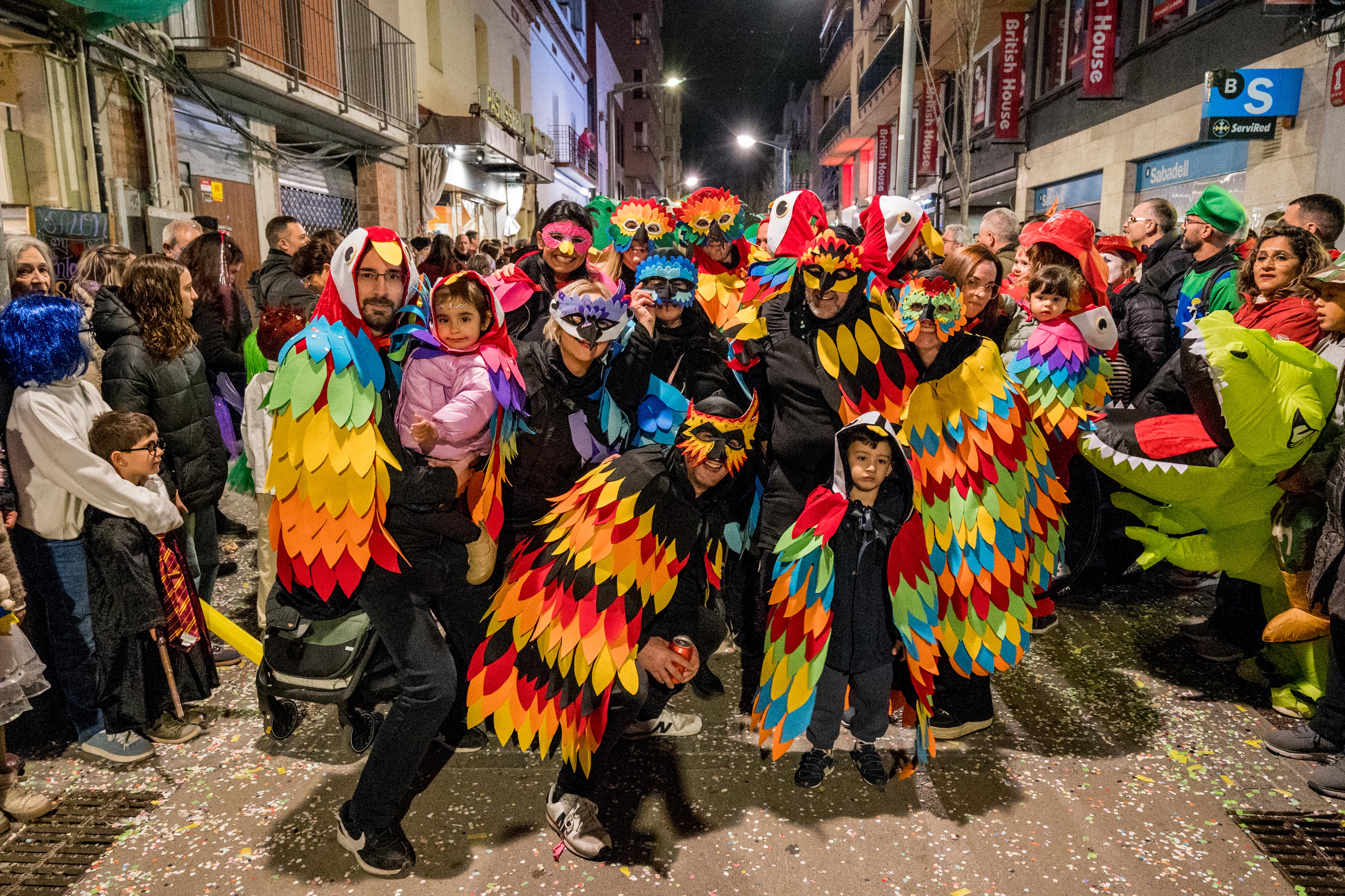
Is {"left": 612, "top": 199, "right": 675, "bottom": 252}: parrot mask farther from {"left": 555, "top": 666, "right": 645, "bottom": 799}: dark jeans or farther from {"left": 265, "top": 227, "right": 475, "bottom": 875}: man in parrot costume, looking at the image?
{"left": 555, "top": 666, "right": 645, "bottom": 799}: dark jeans

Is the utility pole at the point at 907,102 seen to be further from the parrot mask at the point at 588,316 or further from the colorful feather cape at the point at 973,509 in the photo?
the parrot mask at the point at 588,316

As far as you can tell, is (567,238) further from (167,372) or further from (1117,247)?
(1117,247)

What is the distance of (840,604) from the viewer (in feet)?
8.71

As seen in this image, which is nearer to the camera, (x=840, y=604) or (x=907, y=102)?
(x=840, y=604)

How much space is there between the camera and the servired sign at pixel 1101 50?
11102mm

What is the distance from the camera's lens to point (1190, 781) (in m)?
2.86

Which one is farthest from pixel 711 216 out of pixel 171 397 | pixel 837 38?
pixel 837 38

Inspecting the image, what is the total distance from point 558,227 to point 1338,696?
3484 millimetres

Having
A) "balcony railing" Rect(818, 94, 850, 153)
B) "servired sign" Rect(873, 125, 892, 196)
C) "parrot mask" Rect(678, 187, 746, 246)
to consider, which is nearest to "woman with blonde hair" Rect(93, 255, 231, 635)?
"parrot mask" Rect(678, 187, 746, 246)

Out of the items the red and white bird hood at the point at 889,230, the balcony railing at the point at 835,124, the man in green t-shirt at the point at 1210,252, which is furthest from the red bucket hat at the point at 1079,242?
the balcony railing at the point at 835,124

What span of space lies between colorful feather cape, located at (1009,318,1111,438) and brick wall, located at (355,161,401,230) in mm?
10672

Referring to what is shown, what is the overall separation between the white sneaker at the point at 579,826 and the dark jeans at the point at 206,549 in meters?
2.17

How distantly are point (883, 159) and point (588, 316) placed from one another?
82.9ft

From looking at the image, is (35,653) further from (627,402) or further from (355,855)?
(627,402)
